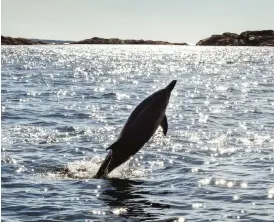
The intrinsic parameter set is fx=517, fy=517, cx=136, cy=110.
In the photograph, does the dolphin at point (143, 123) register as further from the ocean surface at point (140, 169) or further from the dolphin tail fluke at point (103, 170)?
the ocean surface at point (140, 169)

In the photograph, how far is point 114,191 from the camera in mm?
16922

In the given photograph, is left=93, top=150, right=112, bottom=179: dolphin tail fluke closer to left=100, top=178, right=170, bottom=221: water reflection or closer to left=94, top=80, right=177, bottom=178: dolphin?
left=100, top=178, right=170, bottom=221: water reflection

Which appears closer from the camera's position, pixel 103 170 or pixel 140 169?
pixel 103 170

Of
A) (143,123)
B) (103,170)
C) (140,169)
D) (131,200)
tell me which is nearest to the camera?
(143,123)

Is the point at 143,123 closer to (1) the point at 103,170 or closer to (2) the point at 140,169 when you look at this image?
(1) the point at 103,170

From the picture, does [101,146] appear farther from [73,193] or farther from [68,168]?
[73,193]

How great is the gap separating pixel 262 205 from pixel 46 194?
668cm

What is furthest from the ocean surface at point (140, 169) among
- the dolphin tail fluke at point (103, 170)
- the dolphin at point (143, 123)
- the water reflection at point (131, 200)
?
the dolphin at point (143, 123)

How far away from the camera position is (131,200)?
52.1ft

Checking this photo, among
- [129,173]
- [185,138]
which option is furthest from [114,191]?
[185,138]

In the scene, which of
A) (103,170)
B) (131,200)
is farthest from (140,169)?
(131,200)

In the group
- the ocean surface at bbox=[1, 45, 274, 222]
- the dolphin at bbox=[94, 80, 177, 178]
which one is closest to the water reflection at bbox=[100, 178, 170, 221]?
the ocean surface at bbox=[1, 45, 274, 222]

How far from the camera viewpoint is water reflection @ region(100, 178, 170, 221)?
14383 mm

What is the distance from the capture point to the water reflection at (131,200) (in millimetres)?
14383
